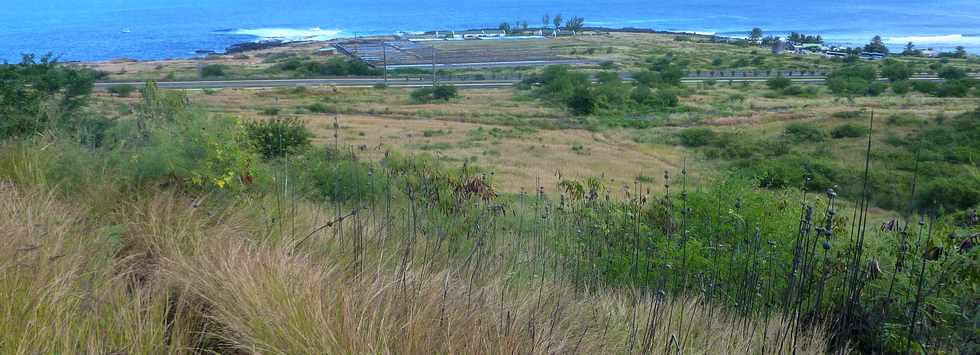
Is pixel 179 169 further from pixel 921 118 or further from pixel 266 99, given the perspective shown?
pixel 266 99

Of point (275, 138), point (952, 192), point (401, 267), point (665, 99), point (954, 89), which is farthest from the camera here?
point (954, 89)

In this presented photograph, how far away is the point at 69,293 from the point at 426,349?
192cm

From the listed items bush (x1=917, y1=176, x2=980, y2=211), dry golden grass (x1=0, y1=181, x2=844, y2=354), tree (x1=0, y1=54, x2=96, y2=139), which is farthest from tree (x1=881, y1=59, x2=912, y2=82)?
dry golden grass (x1=0, y1=181, x2=844, y2=354)

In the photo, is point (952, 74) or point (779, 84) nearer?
point (779, 84)

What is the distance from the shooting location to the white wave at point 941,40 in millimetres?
154125

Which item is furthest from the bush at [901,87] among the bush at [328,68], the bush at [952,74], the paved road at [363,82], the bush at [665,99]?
the bush at [328,68]

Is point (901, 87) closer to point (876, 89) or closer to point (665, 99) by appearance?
point (876, 89)

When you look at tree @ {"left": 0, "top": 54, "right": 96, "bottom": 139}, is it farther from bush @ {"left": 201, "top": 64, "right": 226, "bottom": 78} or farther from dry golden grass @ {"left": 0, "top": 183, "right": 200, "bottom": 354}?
bush @ {"left": 201, "top": 64, "right": 226, "bottom": 78}

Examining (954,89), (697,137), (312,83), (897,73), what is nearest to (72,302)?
(697,137)

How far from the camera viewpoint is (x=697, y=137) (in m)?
42.8

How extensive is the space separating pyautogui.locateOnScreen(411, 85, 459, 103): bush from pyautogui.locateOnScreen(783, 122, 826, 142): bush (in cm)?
2942

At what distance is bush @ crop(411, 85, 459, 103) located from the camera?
211ft

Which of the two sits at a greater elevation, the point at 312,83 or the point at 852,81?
the point at 852,81

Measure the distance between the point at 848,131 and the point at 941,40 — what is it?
484 feet
